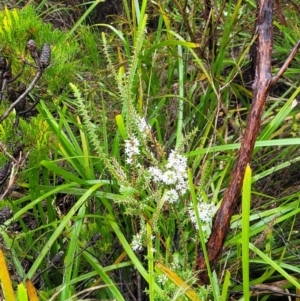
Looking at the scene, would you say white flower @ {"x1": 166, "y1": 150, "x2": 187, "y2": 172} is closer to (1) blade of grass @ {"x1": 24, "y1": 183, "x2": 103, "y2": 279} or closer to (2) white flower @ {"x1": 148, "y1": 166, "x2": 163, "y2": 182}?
(2) white flower @ {"x1": 148, "y1": 166, "x2": 163, "y2": 182}

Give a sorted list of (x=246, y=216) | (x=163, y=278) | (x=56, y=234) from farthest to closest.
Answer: (x=56, y=234) < (x=163, y=278) < (x=246, y=216)

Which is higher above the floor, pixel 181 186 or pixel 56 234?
pixel 181 186

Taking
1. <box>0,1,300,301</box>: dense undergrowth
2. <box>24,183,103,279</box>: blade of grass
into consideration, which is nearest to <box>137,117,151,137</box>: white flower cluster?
<box>0,1,300,301</box>: dense undergrowth

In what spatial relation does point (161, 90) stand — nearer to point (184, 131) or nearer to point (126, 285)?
point (184, 131)

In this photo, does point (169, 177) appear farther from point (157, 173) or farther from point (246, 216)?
point (246, 216)

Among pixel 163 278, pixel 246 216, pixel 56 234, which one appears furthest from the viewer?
pixel 56 234

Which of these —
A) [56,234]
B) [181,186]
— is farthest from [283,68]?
[56,234]

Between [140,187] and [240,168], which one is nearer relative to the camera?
[240,168]

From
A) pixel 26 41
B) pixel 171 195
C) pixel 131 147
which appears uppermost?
pixel 26 41
